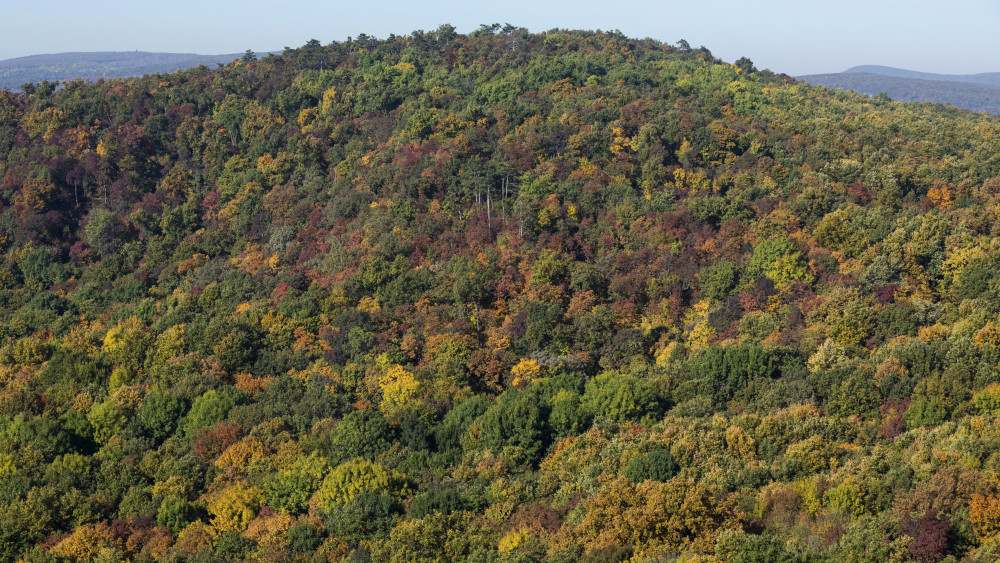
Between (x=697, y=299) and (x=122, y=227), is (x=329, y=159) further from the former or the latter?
(x=697, y=299)

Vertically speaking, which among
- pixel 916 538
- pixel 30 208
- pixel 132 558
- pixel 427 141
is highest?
pixel 427 141

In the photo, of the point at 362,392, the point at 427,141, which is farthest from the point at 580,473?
the point at 427,141

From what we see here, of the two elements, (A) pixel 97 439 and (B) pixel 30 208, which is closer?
(A) pixel 97 439

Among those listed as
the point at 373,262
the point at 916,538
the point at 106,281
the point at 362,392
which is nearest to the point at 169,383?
the point at 362,392

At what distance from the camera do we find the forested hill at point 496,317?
47938mm

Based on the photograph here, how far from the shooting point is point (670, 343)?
76938 millimetres

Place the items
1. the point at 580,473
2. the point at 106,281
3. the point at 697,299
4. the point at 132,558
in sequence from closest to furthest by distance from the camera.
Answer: the point at 132,558, the point at 580,473, the point at 697,299, the point at 106,281

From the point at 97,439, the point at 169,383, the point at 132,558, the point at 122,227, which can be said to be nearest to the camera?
the point at 132,558

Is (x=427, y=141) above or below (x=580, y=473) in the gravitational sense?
above

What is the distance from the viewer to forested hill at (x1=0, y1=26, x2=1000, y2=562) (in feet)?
157

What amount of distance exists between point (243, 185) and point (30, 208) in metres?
26.9

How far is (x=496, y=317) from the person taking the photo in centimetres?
8200

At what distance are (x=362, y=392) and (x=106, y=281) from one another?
1787 inches

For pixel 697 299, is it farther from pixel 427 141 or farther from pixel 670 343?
pixel 427 141
